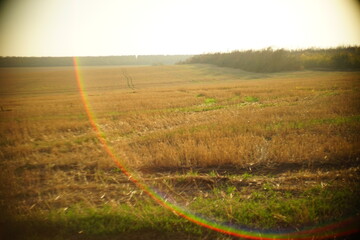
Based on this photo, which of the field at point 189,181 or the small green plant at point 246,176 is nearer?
the field at point 189,181

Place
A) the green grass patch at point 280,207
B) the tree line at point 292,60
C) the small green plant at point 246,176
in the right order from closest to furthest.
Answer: the green grass patch at point 280,207, the small green plant at point 246,176, the tree line at point 292,60

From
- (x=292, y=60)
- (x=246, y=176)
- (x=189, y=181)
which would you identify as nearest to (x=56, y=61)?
(x=292, y=60)

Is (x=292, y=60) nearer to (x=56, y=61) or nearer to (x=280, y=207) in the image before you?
(x=280, y=207)

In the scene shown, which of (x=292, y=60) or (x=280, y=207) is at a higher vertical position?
(x=292, y=60)

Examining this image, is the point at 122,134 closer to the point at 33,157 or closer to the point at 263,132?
the point at 33,157

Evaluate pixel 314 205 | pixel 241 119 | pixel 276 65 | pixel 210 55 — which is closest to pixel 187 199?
pixel 314 205

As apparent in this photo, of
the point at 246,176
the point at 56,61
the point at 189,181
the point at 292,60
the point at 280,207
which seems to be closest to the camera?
the point at 280,207

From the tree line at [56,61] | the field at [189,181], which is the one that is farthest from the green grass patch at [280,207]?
the tree line at [56,61]

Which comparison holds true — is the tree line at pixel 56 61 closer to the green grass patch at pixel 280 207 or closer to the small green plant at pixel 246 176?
the small green plant at pixel 246 176

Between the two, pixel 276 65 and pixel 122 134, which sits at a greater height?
pixel 276 65

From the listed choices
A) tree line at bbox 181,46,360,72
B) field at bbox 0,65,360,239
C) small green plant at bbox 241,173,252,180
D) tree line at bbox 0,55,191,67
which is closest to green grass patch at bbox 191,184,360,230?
field at bbox 0,65,360,239

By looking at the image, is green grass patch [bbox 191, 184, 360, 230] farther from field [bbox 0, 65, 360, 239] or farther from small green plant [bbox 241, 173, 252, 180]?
small green plant [bbox 241, 173, 252, 180]

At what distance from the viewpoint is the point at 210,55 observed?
81250 mm

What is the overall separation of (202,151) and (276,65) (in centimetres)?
5573
